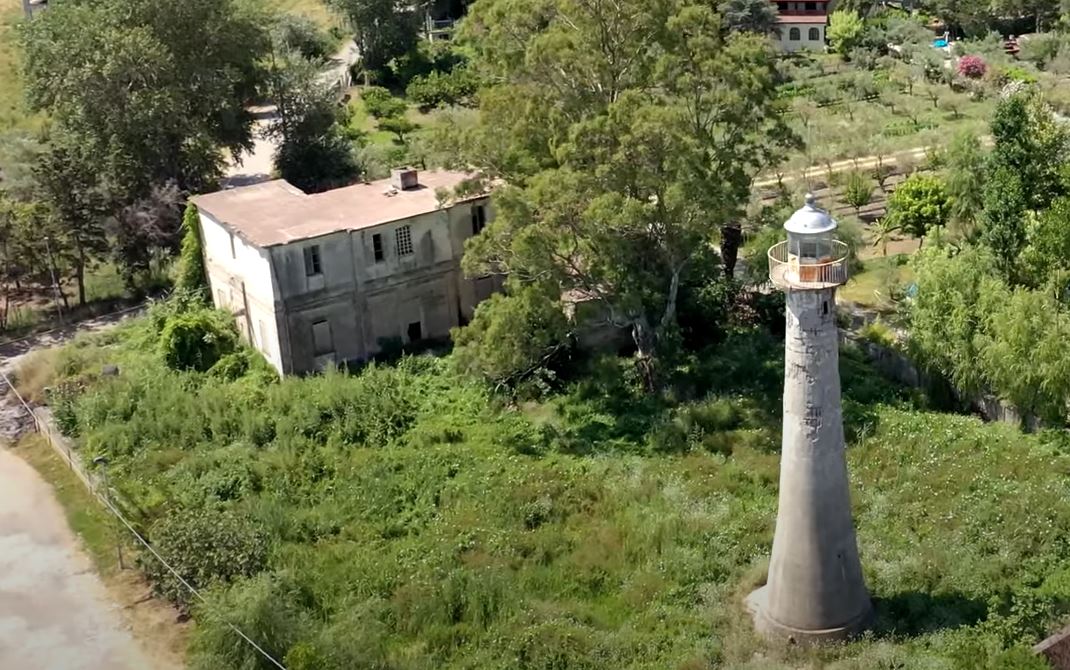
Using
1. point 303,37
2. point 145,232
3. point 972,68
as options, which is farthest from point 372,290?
point 972,68

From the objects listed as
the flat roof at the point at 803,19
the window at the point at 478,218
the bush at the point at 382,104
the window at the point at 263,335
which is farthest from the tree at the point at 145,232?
the flat roof at the point at 803,19

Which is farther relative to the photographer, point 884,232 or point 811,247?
point 884,232

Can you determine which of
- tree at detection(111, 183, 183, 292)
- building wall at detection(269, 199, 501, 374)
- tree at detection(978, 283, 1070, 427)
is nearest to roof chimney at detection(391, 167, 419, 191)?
building wall at detection(269, 199, 501, 374)

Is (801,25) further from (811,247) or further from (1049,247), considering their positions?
(811,247)

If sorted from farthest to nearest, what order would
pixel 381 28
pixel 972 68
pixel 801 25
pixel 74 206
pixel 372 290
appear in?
pixel 801 25 < pixel 381 28 < pixel 972 68 < pixel 74 206 < pixel 372 290

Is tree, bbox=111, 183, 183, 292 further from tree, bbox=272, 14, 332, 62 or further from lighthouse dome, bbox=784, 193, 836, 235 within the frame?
lighthouse dome, bbox=784, 193, 836, 235

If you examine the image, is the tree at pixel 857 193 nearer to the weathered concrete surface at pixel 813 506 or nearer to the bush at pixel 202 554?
the weathered concrete surface at pixel 813 506
